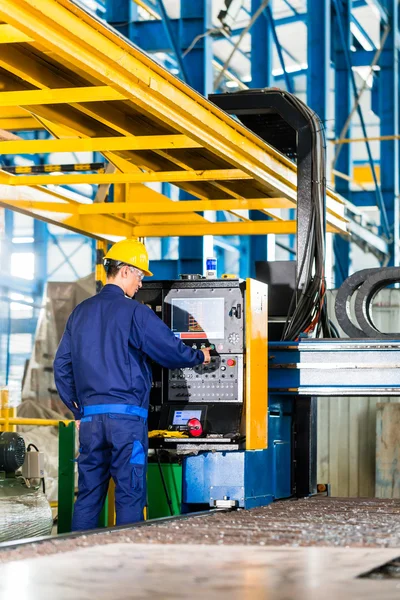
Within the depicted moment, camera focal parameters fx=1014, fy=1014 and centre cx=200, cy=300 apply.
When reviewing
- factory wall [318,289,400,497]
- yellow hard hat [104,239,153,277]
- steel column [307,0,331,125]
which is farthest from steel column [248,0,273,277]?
yellow hard hat [104,239,153,277]

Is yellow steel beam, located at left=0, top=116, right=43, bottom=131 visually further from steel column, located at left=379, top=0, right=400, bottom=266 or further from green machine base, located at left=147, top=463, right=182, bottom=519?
steel column, located at left=379, top=0, right=400, bottom=266

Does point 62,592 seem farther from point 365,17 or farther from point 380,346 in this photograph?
point 365,17

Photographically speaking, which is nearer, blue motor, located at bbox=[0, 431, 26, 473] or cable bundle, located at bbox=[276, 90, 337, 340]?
cable bundle, located at bbox=[276, 90, 337, 340]

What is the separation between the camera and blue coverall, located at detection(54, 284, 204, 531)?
17.8ft

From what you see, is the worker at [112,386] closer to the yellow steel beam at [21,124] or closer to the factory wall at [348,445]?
the yellow steel beam at [21,124]

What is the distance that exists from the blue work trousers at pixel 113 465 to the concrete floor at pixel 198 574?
1.71 m

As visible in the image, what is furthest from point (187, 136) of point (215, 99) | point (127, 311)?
point (215, 99)

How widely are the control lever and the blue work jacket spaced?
2.03 ft

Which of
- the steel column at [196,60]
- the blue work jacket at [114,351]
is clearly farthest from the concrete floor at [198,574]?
the steel column at [196,60]

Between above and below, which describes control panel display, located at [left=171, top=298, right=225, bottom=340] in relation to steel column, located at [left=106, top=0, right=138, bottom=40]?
below

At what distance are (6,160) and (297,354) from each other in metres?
14.7

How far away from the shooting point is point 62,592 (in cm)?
272

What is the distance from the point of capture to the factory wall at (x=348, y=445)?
1085 cm

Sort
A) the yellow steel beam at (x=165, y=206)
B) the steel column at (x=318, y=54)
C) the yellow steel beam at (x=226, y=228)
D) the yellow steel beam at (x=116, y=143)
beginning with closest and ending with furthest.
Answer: the yellow steel beam at (x=116, y=143) → the yellow steel beam at (x=165, y=206) → the yellow steel beam at (x=226, y=228) → the steel column at (x=318, y=54)
